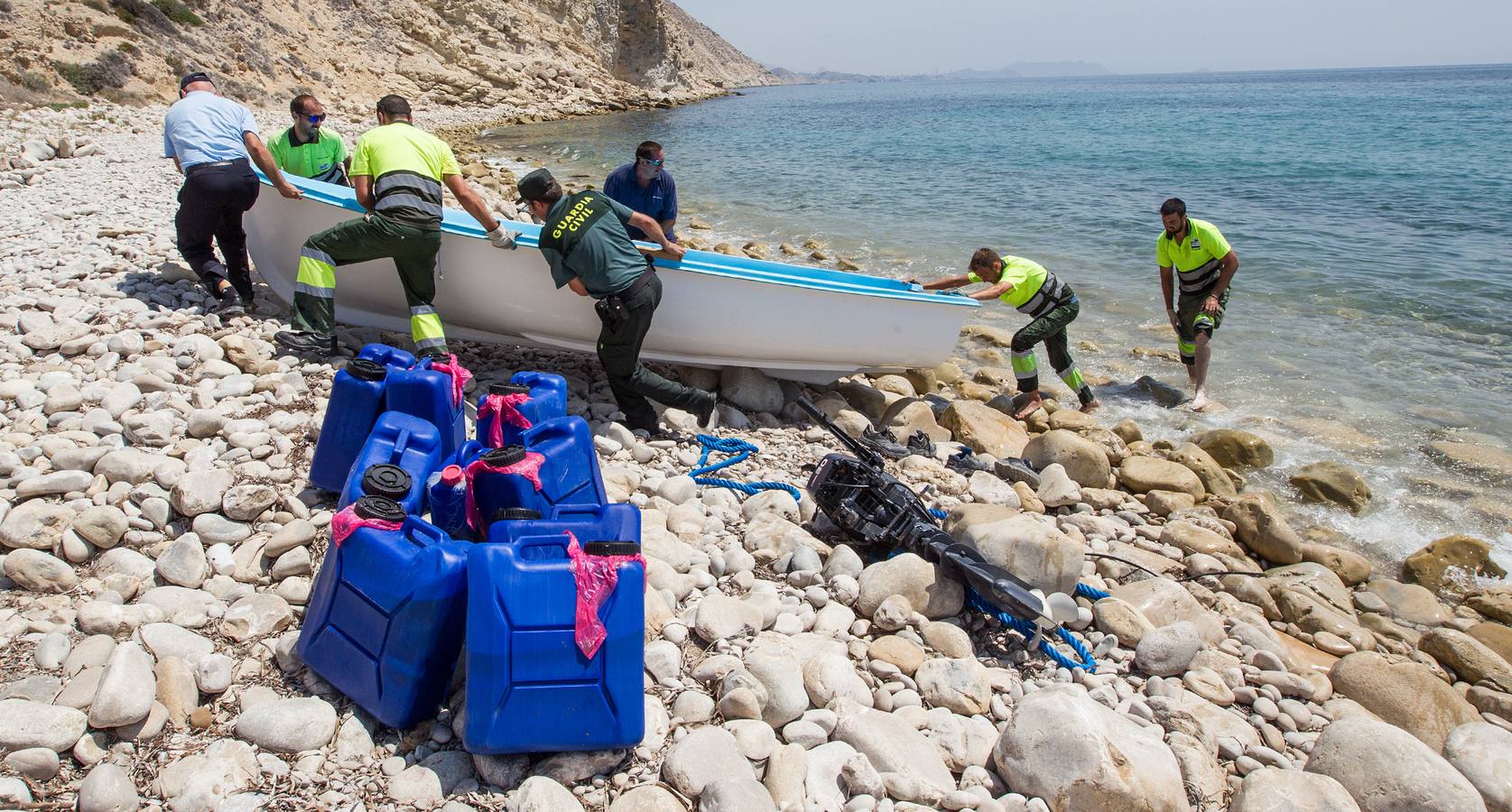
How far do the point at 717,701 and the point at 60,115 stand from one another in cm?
1709

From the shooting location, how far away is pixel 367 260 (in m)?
4.94

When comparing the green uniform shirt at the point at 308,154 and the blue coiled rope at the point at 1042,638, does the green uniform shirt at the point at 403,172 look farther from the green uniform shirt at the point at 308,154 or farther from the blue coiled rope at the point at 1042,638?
the blue coiled rope at the point at 1042,638

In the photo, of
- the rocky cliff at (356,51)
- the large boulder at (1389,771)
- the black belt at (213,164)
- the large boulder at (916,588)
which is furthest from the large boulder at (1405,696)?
the rocky cliff at (356,51)

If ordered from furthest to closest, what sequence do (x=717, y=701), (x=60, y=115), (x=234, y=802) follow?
(x=60, y=115) → (x=717, y=701) → (x=234, y=802)

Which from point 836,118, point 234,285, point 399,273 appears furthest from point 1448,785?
point 836,118

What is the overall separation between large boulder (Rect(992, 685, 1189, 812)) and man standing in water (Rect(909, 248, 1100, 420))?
383 cm

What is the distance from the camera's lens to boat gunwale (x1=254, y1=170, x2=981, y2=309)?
5.28m

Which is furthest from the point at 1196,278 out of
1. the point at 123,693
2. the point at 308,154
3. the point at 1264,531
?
the point at 123,693

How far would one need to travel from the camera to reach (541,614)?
2318 millimetres

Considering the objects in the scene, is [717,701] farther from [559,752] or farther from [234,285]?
[234,285]

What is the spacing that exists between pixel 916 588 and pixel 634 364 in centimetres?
→ 217

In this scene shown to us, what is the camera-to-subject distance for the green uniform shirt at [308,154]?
20.2 ft

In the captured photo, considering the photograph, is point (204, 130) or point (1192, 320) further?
point (1192, 320)

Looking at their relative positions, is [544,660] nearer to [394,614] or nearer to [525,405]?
[394,614]
